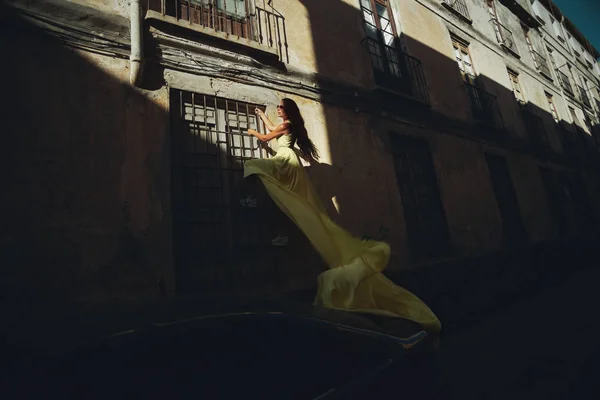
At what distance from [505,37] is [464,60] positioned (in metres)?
4.34

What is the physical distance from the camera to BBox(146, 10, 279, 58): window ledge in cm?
362

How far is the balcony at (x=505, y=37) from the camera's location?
10655mm

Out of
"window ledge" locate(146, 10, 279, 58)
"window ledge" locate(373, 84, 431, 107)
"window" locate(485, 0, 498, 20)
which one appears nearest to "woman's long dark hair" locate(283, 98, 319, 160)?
"window ledge" locate(146, 10, 279, 58)

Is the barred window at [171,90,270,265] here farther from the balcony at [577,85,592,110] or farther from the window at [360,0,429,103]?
the balcony at [577,85,592,110]

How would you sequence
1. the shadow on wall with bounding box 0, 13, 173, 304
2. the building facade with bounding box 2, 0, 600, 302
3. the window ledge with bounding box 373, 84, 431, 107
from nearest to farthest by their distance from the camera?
the shadow on wall with bounding box 0, 13, 173, 304, the building facade with bounding box 2, 0, 600, 302, the window ledge with bounding box 373, 84, 431, 107

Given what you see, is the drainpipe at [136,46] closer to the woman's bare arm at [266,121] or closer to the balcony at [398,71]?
the woman's bare arm at [266,121]

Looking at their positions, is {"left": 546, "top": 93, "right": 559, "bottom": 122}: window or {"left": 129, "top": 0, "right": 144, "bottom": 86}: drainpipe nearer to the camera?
{"left": 129, "top": 0, "right": 144, "bottom": 86}: drainpipe

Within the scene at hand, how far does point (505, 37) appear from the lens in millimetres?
11172

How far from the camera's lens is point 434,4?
26.8 feet

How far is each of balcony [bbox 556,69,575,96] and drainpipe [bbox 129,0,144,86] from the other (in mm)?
17883

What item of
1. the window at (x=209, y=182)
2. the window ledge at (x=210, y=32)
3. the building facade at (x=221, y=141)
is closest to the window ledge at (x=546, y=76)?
the building facade at (x=221, y=141)

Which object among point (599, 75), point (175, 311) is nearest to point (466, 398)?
point (175, 311)

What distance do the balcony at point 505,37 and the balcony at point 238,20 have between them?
9848mm

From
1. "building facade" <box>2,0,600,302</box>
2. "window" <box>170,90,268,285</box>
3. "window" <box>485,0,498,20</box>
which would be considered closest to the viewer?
"building facade" <box>2,0,600,302</box>
